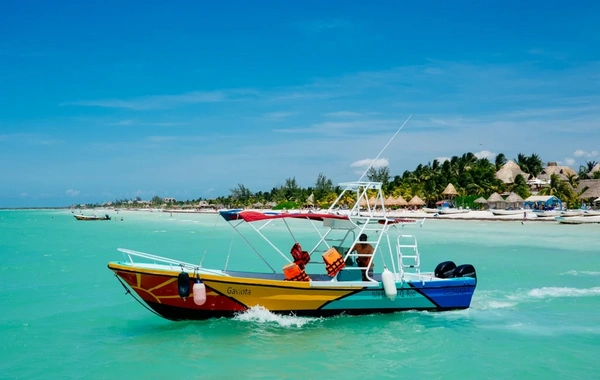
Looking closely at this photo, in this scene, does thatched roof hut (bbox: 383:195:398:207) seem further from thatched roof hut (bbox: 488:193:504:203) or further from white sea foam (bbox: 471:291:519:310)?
white sea foam (bbox: 471:291:519:310)

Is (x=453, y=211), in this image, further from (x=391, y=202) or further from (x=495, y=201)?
(x=391, y=202)

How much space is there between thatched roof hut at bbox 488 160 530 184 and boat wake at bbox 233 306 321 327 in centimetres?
6560

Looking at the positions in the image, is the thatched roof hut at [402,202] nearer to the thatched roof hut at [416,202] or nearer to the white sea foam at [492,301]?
the thatched roof hut at [416,202]

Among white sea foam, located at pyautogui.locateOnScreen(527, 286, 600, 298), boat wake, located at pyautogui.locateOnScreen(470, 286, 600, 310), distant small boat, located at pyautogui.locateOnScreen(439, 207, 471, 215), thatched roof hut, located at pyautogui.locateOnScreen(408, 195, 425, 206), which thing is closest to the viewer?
boat wake, located at pyautogui.locateOnScreen(470, 286, 600, 310)

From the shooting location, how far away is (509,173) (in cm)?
7119

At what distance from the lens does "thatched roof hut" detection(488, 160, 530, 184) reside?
7038 centimetres

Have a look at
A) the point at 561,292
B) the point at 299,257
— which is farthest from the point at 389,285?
the point at 561,292

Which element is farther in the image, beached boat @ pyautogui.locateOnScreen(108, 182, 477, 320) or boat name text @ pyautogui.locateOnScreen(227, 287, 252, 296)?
boat name text @ pyautogui.locateOnScreen(227, 287, 252, 296)

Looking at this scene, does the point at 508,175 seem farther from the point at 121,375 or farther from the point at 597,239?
the point at 121,375

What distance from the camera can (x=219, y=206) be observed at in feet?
499

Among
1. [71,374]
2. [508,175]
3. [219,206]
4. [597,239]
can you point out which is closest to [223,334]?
[71,374]

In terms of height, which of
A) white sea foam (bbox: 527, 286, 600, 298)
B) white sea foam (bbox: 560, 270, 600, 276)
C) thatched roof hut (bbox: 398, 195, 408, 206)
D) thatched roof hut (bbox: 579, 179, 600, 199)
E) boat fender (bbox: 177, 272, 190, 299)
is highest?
thatched roof hut (bbox: 579, 179, 600, 199)

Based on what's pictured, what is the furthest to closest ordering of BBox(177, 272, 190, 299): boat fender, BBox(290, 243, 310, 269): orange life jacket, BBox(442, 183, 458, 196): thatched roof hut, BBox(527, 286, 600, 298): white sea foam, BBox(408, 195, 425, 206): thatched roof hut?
1. BBox(442, 183, 458, 196): thatched roof hut
2. BBox(408, 195, 425, 206): thatched roof hut
3. BBox(527, 286, 600, 298): white sea foam
4. BBox(290, 243, 310, 269): orange life jacket
5. BBox(177, 272, 190, 299): boat fender

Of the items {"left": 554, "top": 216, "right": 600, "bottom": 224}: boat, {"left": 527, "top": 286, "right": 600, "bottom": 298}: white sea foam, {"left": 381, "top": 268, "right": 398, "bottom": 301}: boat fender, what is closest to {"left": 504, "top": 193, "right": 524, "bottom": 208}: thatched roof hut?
{"left": 554, "top": 216, "right": 600, "bottom": 224}: boat
